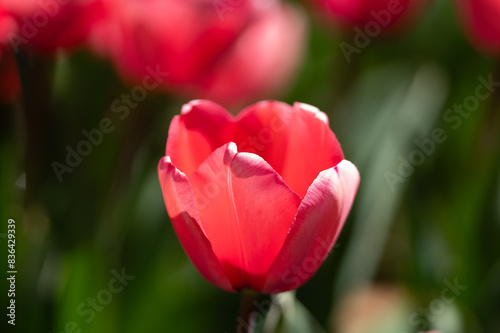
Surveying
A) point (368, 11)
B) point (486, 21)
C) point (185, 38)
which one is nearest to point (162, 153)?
point (185, 38)

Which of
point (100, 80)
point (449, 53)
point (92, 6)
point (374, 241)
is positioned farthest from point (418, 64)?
point (92, 6)

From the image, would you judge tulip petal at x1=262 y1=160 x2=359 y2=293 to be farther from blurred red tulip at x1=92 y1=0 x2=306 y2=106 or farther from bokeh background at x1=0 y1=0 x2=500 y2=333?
blurred red tulip at x1=92 y1=0 x2=306 y2=106

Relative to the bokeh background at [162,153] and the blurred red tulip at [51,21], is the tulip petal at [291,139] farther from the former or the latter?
the blurred red tulip at [51,21]

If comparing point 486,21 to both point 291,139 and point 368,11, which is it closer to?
point 368,11

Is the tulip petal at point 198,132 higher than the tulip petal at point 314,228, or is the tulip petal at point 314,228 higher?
the tulip petal at point 198,132

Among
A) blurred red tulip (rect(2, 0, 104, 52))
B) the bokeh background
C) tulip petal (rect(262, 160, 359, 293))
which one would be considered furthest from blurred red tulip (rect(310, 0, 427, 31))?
tulip petal (rect(262, 160, 359, 293))

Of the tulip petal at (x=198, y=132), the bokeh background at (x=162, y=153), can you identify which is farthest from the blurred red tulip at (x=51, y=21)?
the tulip petal at (x=198, y=132)

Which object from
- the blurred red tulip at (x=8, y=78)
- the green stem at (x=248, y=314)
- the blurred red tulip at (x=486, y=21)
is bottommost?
the green stem at (x=248, y=314)

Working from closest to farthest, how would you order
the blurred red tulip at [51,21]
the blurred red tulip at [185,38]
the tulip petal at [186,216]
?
the tulip petal at [186,216] → the blurred red tulip at [51,21] → the blurred red tulip at [185,38]
